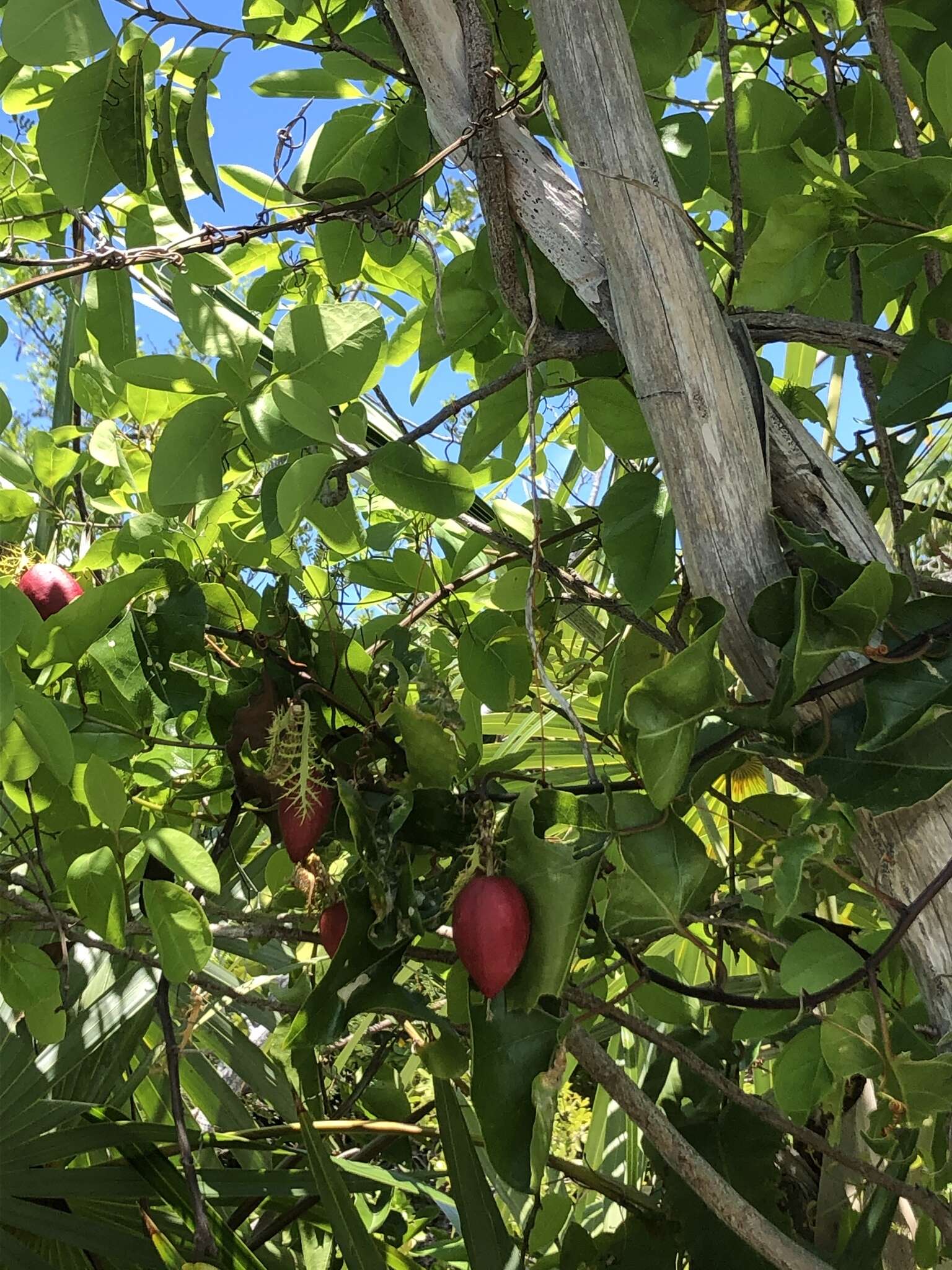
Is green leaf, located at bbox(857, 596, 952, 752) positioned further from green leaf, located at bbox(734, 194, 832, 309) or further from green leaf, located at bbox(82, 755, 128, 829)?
green leaf, located at bbox(82, 755, 128, 829)

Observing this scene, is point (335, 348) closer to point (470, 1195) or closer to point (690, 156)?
point (690, 156)

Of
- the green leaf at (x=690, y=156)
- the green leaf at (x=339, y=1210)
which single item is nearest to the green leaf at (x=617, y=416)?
the green leaf at (x=690, y=156)

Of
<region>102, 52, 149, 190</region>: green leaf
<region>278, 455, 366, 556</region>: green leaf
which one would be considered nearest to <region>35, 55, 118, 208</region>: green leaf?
<region>102, 52, 149, 190</region>: green leaf

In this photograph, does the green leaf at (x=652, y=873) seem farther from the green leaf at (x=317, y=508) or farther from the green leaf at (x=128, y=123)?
the green leaf at (x=128, y=123)

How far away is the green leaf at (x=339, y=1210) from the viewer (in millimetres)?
614

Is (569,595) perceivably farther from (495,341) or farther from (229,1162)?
(229,1162)

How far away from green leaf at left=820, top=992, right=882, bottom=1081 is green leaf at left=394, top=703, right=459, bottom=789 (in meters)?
0.21

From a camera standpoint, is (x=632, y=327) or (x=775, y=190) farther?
(x=775, y=190)

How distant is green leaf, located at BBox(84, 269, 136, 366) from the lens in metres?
0.61

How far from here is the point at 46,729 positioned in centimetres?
45

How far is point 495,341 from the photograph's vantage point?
0.73 meters

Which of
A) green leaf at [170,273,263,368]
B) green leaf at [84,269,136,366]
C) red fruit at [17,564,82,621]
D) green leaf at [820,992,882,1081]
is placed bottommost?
green leaf at [820,992,882,1081]

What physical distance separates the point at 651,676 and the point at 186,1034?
13.3 inches

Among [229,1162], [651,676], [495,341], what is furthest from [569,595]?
[229,1162]
